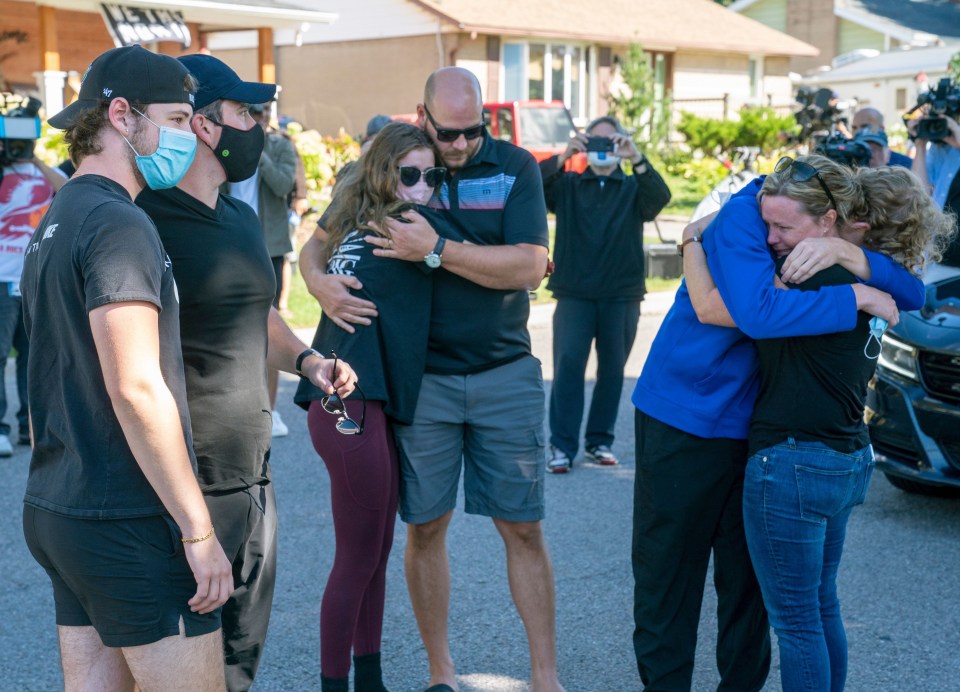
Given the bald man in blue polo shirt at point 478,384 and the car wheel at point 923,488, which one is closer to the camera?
the bald man in blue polo shirt at point 478,384

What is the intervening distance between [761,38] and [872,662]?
31.7 m

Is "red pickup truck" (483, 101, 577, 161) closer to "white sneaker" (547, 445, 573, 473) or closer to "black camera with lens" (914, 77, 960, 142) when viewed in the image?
"black camera with lens" (914, 77, 960, 142)

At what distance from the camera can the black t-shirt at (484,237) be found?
3.60 metres

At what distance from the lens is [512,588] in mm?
3725

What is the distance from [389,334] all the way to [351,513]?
0.56 metres

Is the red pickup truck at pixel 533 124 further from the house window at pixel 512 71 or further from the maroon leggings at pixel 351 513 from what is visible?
the maroon leggings at pixel 351 513

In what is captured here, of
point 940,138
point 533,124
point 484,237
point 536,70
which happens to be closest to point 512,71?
point 536,70

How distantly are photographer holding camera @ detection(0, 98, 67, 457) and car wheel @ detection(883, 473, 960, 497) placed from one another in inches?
197

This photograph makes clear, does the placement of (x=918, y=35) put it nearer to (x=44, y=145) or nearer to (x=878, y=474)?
(x=44, y=145)

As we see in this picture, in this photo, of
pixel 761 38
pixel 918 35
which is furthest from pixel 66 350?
pixel 918 35

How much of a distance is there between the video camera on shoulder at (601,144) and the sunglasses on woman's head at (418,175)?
122 inches

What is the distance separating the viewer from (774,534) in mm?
3025

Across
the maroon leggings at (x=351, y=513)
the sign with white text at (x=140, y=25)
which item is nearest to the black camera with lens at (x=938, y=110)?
the maroon leggings at (x=351, y=513)

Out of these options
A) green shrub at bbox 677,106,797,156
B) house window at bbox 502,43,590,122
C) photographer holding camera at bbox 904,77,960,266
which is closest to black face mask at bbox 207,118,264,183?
photographer holding camera at bbox 904,77,960,266
